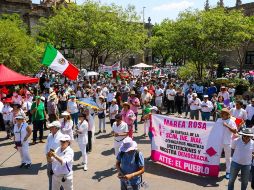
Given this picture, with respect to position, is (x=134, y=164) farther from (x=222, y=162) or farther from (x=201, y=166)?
(x=222, y=162)

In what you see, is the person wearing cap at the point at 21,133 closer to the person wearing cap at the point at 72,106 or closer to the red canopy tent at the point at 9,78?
the person wearing cap at the point at 72,106

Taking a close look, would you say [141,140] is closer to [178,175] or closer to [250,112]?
[178,175]

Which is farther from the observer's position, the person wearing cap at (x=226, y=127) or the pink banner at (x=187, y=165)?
the pink banner at (x=187, y=165)

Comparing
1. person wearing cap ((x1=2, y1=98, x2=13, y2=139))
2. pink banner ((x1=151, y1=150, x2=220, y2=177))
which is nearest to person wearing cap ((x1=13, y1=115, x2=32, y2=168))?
pink banner ((x1=151, y1=150, x2=220, y2=177))

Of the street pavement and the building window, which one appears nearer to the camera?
the street pavement

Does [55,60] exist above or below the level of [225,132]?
above

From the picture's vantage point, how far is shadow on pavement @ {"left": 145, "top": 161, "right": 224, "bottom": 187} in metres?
8.57

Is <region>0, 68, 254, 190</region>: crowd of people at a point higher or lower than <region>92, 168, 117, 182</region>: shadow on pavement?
higher

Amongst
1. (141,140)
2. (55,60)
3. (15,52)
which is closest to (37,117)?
(55,60)

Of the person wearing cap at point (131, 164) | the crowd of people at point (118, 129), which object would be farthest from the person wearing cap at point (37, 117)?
the person wearing cap at point (131, 164)

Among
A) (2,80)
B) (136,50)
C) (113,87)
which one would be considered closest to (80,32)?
(136,50)

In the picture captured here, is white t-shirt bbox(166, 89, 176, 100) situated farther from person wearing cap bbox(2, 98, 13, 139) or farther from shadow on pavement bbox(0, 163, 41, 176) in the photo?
shadow on pavement bbox(0, 163, 41, 176)

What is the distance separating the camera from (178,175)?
9.16 meters

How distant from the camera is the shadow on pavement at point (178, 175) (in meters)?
8.57
